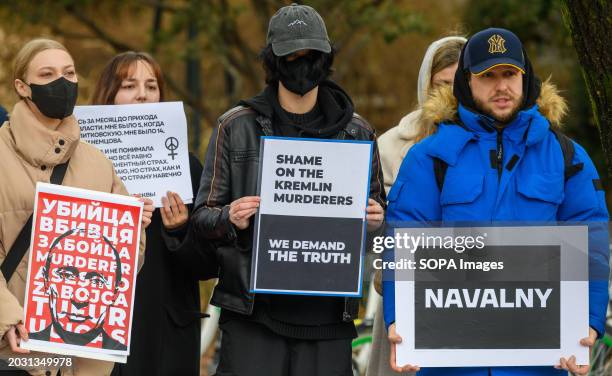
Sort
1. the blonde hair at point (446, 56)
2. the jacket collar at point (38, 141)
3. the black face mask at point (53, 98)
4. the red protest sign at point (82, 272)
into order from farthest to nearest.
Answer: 1. the blonde hair at point (446, 56)
2. the black face mask at point (53, 98)
3. the jacket collar at point (38, 141)
4. the red protest sign at point (82, 272)

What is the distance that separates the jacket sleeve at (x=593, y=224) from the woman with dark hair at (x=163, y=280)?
185 cm

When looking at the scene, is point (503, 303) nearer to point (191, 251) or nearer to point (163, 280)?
point (191, 251)

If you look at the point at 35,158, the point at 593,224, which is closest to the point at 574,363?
the point at 593,224

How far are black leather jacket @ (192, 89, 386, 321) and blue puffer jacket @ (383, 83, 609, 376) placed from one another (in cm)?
39

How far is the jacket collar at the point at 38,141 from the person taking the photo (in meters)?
4.64

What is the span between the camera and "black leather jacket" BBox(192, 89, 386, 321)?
4934 millimetres

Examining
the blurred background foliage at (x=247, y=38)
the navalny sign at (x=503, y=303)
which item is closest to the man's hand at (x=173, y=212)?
the navalny sign at (x=503, y=303)

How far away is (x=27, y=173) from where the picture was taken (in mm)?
4648

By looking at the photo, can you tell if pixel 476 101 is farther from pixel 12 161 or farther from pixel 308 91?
pixel 12 161

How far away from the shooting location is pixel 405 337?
4.61 meters

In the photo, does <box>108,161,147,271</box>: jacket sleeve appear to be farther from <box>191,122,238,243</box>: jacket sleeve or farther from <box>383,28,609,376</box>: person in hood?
<box>383,28,609,376</box>: person in hood

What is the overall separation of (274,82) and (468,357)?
1.53 m

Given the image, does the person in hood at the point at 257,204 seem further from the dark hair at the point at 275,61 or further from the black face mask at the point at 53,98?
the black face mask at the point at 53,98

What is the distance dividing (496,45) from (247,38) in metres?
11.6
